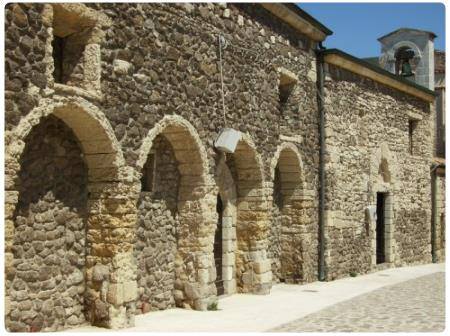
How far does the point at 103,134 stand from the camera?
7125 millimetres

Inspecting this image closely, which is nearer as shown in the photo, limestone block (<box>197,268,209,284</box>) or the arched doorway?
limestone block (<box>197,268,209,284</box>)

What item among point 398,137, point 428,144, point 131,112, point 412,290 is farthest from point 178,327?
point 428,144

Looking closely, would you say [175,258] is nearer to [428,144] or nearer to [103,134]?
[103,134]

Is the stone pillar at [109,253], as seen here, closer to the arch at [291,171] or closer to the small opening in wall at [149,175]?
the small opening in wall at [149,175]

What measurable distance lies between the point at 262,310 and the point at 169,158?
2566 millimetres

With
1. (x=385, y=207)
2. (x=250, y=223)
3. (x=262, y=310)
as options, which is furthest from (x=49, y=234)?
(x=385, y=207)

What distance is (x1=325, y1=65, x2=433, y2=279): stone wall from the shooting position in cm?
1337

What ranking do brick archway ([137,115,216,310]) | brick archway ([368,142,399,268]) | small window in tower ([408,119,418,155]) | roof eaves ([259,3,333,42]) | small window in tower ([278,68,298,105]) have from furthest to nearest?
small window in tower ([408,119,418,155]), brick archway ([368,142,399,268]), small window in tower ([278,68,298,105]), roof eaves ([259,3,333,42]), brick archway ([137,115,216,310])

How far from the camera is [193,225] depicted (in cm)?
902

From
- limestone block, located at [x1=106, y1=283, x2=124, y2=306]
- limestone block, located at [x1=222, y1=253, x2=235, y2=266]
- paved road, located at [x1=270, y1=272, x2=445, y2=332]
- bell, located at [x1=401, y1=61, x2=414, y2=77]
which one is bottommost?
paved road, located at [x1=270, y1=272, x2=445, y2=332]

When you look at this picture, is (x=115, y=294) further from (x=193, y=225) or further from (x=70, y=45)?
(x=70, y=45)

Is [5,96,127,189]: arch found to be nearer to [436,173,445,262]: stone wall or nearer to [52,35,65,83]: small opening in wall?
[52,35,65,83]: small opening in wall

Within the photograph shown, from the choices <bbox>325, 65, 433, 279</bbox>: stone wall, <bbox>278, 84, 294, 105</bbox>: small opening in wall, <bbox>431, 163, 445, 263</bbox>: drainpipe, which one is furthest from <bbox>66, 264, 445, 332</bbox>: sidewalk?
<bbox>431, 163, 445, 263</bbox>: drainpipe

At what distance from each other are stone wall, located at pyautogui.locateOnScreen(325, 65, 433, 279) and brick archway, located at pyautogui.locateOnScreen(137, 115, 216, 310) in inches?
183
